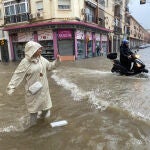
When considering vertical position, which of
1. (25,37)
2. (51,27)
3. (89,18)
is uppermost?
(89,18)

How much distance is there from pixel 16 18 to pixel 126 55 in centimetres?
2011

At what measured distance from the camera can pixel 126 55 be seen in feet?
38.2

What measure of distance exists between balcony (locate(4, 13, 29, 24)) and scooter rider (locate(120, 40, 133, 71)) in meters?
18.4

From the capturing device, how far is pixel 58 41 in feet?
86.0

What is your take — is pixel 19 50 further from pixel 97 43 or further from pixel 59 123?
pixel 59 123

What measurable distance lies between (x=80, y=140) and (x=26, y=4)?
25.5 m

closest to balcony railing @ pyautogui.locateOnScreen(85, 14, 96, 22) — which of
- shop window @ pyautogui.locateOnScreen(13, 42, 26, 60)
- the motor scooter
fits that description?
shop window @ pyautogui.locateOnScreen(13, 42, 26, 60)

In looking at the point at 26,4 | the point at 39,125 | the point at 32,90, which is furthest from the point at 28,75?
the point at 26,4

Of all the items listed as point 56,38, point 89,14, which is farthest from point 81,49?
point 89,14

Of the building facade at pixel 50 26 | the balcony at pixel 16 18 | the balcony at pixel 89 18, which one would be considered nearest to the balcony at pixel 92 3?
the building facade at pixel 50 26

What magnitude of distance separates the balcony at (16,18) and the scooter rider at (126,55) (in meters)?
18.4

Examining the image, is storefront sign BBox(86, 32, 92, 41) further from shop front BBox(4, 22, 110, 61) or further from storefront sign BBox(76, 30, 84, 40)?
storefront sign BBox(76, 30, 84, 40)

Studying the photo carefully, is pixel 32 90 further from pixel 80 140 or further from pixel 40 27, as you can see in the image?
pixel 40 27

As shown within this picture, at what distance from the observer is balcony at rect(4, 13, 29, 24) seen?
2803 centimetres
